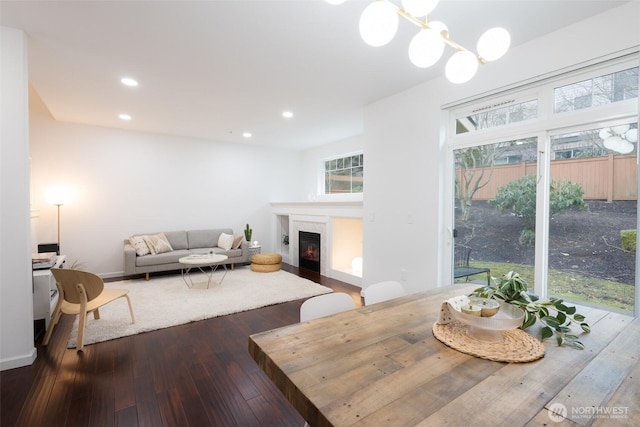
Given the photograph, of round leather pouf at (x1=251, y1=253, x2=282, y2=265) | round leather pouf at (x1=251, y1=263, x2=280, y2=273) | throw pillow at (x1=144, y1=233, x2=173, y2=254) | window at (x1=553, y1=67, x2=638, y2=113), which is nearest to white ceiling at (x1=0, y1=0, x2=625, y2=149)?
window at (x1=553, y1=67, x2=638, y2=113)

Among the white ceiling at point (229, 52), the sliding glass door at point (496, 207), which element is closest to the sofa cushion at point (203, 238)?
the white ceiling at point (229, 52)

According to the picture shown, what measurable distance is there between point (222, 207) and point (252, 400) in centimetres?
487

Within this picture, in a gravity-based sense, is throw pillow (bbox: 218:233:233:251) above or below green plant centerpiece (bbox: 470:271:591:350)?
below

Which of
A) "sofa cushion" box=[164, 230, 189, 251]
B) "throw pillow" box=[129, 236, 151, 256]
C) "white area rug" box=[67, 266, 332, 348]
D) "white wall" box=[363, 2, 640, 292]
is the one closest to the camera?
"white wall" box=[363, 2, 640, 292]

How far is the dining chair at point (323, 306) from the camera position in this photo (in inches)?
59.2

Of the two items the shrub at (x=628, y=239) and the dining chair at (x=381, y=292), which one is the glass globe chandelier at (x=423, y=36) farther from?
the shrub at (x=628, y=239)

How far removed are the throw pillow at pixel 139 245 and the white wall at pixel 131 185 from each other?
51cm

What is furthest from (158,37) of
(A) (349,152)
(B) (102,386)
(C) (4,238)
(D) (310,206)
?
(A) (349,152)

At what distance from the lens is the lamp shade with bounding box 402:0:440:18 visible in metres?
1.02

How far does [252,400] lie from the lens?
1.86 metres

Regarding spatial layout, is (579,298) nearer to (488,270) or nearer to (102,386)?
(488,270)

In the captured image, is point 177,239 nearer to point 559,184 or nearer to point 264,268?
point 264,268

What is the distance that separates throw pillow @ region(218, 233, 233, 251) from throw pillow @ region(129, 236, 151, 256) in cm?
125

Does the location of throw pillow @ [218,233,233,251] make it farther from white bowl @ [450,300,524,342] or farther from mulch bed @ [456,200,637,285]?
white bowl @ [450,300,524,342]
